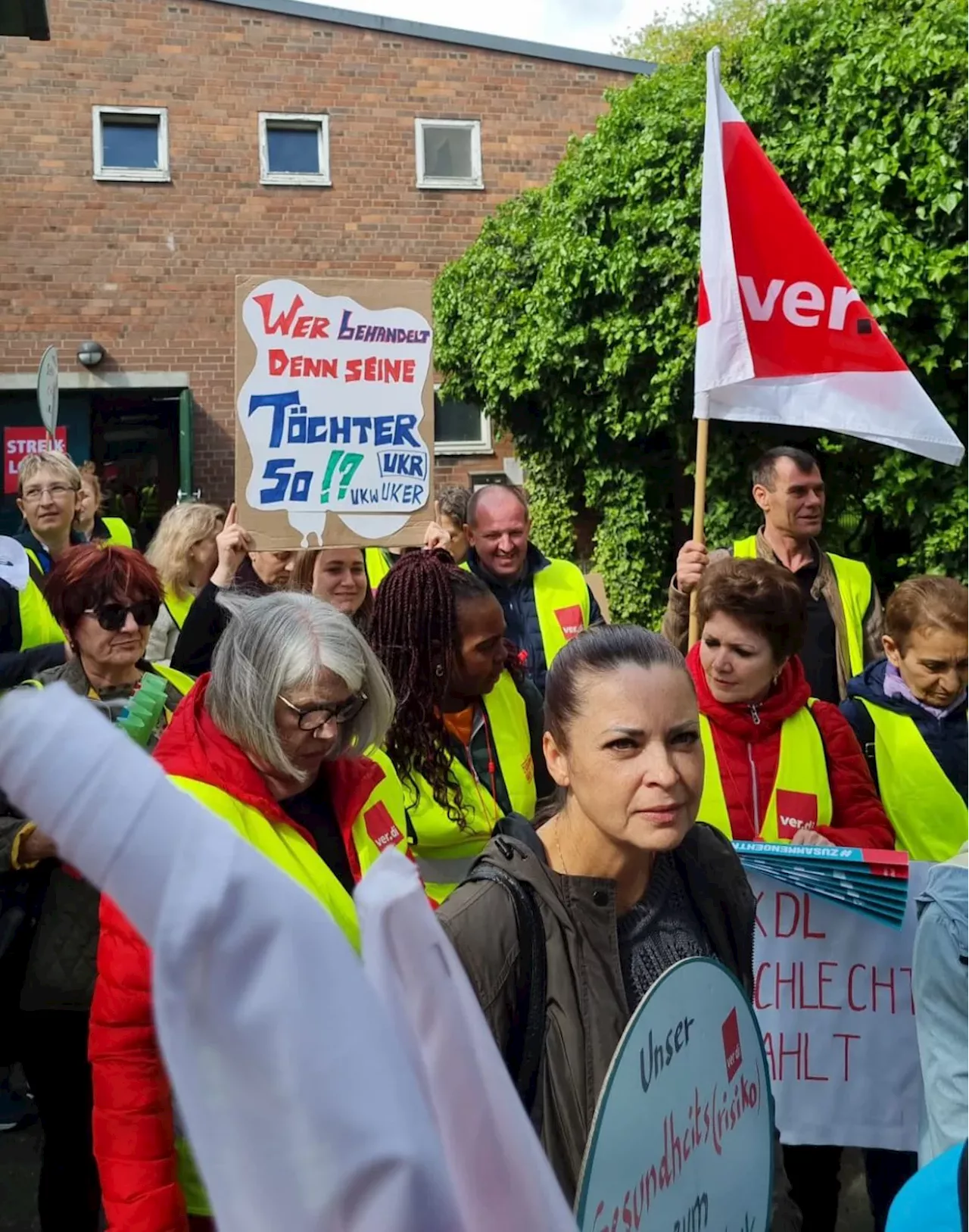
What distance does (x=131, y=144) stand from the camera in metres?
17.7

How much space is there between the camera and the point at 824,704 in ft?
11.2

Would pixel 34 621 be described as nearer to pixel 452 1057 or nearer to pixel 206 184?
pixel 452 1057

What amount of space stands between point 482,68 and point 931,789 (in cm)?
1728

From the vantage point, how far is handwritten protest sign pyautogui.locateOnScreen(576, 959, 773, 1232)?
4.60 ft

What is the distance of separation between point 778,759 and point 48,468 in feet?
10.8

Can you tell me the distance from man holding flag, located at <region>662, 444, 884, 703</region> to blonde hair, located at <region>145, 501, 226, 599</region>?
5.92ft

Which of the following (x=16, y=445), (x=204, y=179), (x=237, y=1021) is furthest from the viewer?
(x=204, y=179)

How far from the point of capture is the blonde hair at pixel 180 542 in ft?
16.7

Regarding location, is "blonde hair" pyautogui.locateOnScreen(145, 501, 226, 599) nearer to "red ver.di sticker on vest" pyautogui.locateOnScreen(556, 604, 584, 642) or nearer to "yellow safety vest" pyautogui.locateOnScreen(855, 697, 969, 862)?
"red ver.di sticker on vest" pyautogui.locateOnScreen(556, 604, 584, 642)

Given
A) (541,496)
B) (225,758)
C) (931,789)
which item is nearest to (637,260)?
(541,496)

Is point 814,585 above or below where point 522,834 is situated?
above

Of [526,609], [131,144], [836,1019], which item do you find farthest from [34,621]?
[131,144]

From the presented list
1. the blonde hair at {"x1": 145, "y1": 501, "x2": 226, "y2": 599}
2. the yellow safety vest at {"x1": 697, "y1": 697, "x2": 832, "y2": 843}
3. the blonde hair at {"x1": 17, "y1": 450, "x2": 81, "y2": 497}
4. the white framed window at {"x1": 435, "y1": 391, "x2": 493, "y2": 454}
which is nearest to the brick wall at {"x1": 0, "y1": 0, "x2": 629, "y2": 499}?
the white framed window at {"x1": 435, "y1": 391, "x2": 493, "y2": 454}

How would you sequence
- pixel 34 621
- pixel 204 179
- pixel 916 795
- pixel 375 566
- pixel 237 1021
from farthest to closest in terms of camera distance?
1. pixel 204 179
2. pixel 375 566
3. pixel 34 621
4. pixel 916 795
5. pixel 237 1021
